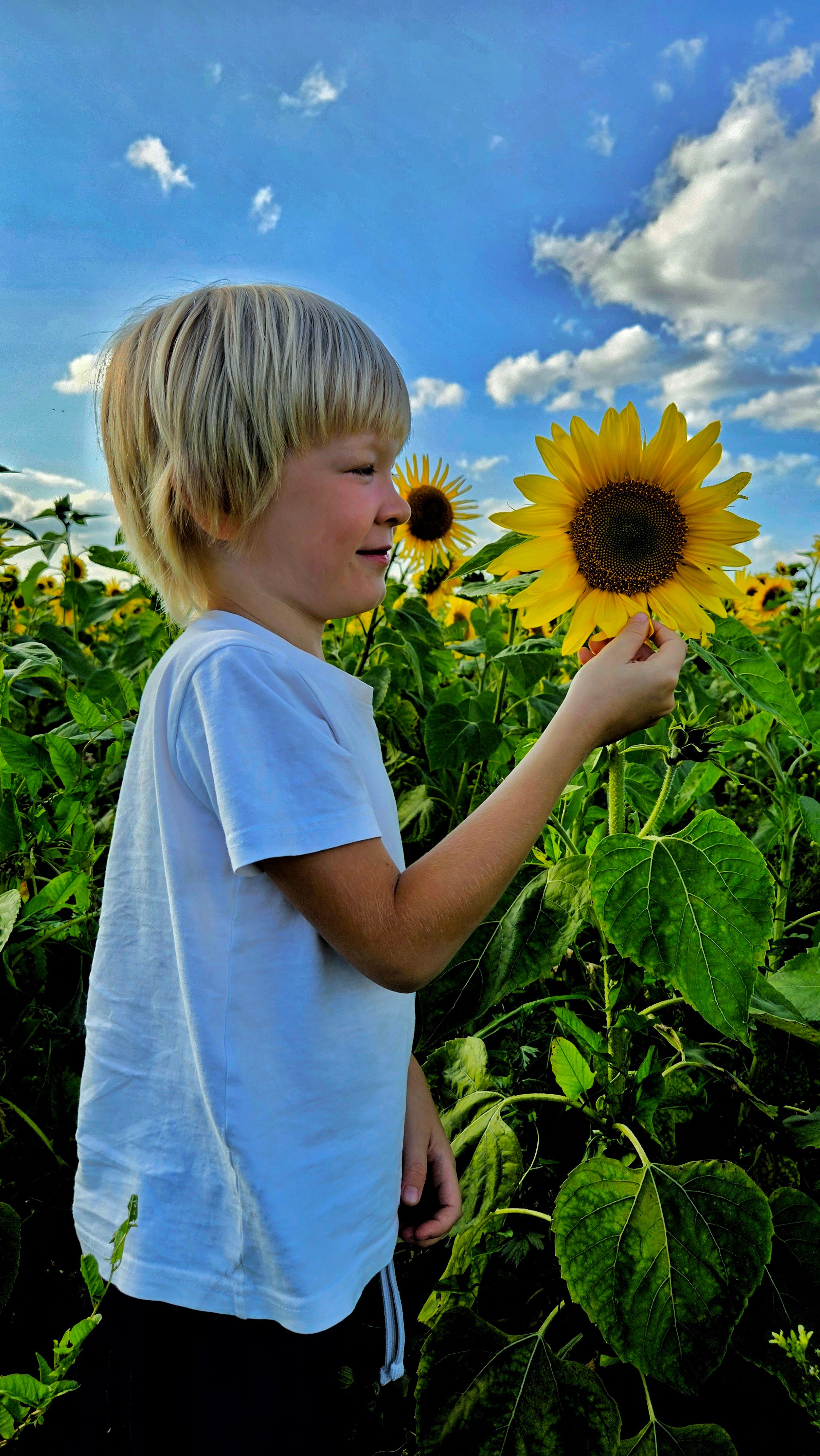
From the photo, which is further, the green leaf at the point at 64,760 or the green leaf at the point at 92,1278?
the green leaf at the point at 64,760

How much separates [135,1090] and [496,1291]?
2.06 feet

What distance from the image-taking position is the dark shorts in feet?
3.05

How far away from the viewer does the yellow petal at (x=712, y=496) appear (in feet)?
3.36

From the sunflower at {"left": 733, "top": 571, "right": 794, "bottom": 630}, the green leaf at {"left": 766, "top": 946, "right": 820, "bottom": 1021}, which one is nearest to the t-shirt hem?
the green leaf at {"left": 766, "top": 946, "right": 820, "bottom": 1021}

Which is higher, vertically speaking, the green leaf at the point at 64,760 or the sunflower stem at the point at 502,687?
the sunflower stem at the point at 502,687

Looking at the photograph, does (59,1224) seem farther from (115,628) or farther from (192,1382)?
(115,628)

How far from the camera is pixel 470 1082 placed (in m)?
1.28

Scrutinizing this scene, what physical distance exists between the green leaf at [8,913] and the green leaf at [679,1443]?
0.90 m

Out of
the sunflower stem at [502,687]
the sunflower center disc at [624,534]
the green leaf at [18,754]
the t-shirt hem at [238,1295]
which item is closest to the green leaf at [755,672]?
the sunflower center disc at [624,534]

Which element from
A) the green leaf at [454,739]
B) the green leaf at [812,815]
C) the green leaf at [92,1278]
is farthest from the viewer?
the green leaf at [454,739]

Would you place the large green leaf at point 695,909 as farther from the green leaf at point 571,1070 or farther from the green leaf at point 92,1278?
the green leaf at point 92,1278

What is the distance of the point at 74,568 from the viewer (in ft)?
10.8

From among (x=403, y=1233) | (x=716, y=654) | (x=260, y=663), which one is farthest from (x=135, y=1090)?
(x=716, y=654)

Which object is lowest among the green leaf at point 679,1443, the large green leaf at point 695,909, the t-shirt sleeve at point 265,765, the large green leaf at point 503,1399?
the green leaf at point 679,1443
